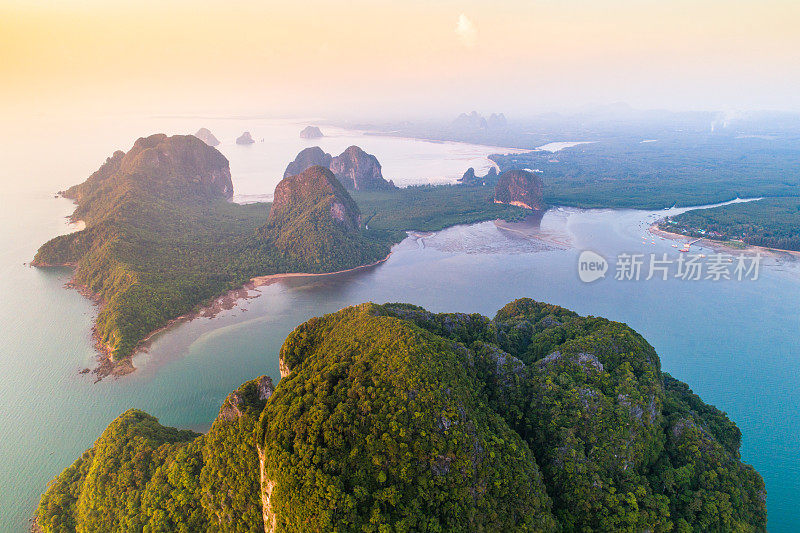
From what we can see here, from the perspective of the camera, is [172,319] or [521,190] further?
[521,190]

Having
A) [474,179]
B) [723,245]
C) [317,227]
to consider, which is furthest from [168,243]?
[723,245]

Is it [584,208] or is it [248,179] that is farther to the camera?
[248,179]

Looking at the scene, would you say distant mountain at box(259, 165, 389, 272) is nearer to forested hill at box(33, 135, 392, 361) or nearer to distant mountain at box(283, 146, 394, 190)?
forested hill at box(33, 135, 392, 361)

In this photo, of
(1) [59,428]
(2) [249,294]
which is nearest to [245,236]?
(2) [249,294]

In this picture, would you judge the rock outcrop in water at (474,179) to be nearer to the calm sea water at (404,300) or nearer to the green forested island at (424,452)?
the calm sea water at (404,300)

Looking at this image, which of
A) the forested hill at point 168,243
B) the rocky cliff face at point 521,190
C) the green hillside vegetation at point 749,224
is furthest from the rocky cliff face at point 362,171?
the green hillside vegetation at point 749,224

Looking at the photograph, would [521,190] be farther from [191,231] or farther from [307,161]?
[191,231]

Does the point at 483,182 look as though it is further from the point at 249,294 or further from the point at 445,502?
the point at 445,502
